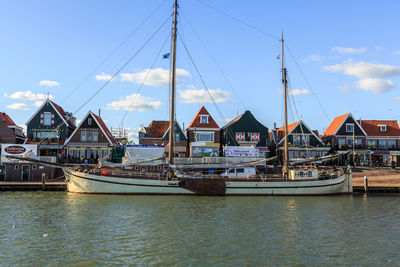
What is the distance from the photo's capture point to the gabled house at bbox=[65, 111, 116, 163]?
54844 millimetres

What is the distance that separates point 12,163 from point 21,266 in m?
34.6

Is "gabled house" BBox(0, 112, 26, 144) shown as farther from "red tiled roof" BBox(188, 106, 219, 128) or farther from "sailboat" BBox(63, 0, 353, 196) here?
"red tiled roof" BBox(188, 106, 219, 128)

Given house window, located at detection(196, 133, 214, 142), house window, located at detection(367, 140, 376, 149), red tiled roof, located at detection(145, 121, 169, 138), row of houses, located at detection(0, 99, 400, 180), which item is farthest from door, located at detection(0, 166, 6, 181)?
house window, located at detection(367, 140, 376, 149)

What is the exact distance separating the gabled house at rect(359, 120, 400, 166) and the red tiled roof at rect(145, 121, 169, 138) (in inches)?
1556

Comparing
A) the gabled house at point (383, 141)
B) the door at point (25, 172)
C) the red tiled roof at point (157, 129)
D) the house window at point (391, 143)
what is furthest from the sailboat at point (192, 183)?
the house window at point (391, 143)

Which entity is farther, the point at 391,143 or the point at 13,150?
the point at 391,143

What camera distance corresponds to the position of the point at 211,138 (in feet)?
190

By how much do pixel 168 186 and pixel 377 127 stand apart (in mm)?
50471

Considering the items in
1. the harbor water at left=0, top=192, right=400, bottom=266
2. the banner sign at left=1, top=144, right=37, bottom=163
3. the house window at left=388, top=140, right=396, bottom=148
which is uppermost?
the house window at left=388, top=140, right=396, bottom=148

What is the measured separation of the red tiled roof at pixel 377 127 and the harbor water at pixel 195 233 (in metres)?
39.3

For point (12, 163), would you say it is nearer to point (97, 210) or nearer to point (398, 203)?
point (97, 210)

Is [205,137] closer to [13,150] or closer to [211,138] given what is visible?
[211,138]

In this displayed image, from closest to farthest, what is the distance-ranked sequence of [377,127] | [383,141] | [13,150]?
[13,150], [383,141], [377,127]

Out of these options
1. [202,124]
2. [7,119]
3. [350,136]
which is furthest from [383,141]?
[7,119]
